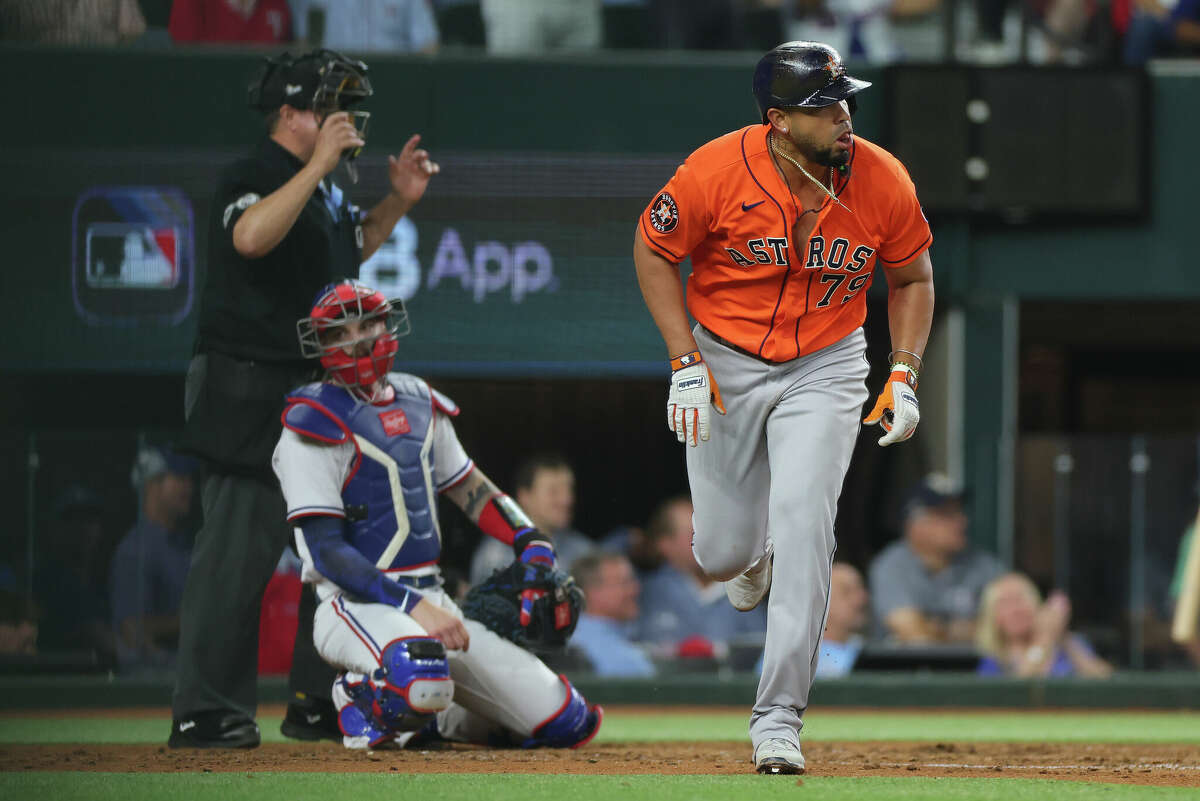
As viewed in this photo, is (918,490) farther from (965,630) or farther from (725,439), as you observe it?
(725,439)

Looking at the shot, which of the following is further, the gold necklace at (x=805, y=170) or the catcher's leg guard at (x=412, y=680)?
the catcher's leg guard at (x=412, y=680)

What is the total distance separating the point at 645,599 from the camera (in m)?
9.77

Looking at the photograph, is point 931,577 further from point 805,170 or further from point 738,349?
point 805,170

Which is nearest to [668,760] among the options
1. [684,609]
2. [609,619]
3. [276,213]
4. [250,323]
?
[250,323]

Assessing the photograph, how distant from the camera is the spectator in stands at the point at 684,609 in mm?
9773

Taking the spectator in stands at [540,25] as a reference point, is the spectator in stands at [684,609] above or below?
below

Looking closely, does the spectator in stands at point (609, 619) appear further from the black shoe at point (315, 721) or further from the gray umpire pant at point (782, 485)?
the gray umpire pant at point (782, 485)

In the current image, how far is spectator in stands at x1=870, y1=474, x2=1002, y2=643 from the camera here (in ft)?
32.7

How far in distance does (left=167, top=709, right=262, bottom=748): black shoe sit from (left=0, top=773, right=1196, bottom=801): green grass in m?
1.18

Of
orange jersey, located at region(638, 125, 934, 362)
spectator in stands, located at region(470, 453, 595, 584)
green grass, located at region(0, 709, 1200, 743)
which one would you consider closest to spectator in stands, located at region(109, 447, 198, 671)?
green grass, located at region(0, 709, 1200, 743)

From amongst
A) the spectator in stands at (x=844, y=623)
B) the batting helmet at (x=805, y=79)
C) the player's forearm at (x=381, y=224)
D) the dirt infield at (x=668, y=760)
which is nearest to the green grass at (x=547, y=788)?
the dirt infield at (x=668, y=760)

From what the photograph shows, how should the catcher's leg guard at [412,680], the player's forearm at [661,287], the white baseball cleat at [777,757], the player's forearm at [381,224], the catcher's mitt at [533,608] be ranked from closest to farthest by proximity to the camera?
the white baseball cleat at [777,757] → the player's forearm at [661,287] → the catcher's leg guard at [412,680] → the catcher's mitt at [533,608] → the player's forearm at [381,224]

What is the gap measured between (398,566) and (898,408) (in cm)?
178

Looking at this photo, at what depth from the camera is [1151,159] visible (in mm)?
11688
